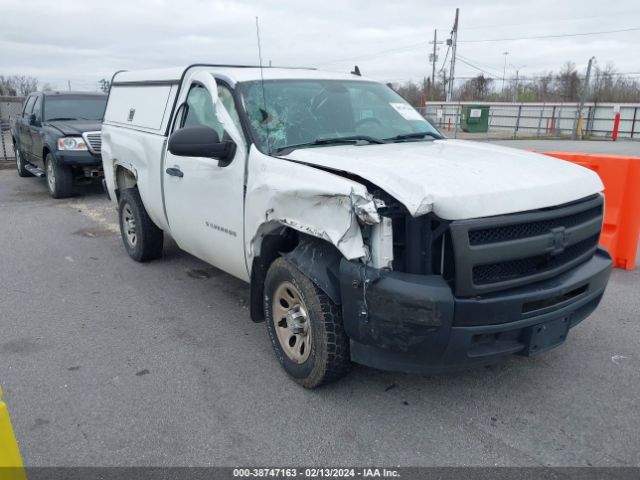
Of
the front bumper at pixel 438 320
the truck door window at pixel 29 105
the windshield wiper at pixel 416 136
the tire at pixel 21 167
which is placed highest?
the truck door window at pixel 29 105

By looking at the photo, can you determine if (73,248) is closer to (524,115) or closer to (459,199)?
(459,199)

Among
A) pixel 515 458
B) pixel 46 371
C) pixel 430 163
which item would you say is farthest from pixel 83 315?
pixel 515 458

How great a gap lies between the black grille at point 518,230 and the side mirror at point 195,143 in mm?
1899

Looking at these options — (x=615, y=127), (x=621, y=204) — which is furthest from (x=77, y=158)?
(x=615, y=127)

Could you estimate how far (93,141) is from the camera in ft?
32.0

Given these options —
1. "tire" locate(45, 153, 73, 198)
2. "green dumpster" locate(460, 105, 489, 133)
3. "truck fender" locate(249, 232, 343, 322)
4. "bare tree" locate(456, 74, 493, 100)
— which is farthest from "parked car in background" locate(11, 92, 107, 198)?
"bare tree" locate(456, 74, 493, 100)

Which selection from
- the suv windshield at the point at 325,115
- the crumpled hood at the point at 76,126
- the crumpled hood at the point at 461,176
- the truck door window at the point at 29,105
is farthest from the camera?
the truck door window at the point at 29,105

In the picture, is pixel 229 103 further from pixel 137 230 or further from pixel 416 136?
pixel 137 230

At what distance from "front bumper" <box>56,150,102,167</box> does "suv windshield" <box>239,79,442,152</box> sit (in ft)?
21.9

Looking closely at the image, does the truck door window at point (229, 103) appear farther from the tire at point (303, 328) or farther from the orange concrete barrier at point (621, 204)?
the orange concrete barrier at point (621, 204)

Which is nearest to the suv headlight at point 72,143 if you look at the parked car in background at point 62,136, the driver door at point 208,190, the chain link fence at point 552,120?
the parked car in background at point 62,136

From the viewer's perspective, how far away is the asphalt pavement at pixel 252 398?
9.43 feet

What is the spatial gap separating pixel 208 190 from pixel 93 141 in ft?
21.5

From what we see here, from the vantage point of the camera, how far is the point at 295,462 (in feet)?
9.17
